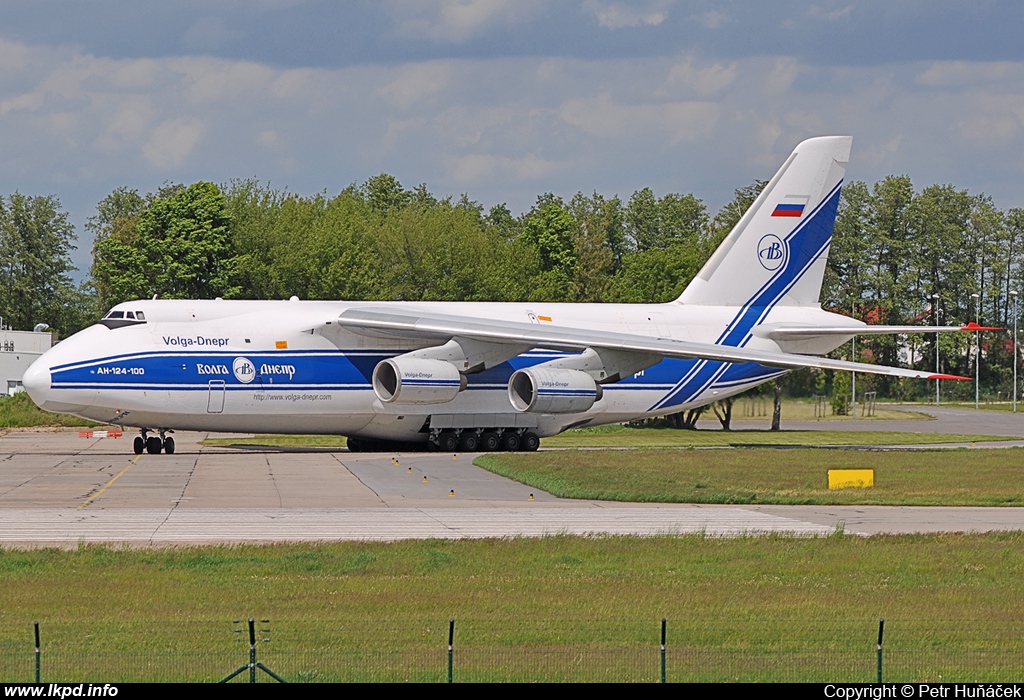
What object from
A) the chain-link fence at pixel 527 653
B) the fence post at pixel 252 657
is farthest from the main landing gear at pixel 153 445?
the fence post at pixel 252 657

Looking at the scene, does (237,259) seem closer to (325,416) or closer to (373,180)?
(325,416)

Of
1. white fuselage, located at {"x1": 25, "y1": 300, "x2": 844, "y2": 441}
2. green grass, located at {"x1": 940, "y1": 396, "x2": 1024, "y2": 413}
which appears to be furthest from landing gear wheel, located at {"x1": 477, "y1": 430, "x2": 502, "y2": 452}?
green grass, located at {"x1": 940, "y1": 396, "x2": 1024, "y2": 413}

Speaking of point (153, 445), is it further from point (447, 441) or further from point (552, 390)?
point (552, 390)

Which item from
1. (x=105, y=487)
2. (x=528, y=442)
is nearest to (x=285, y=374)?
(x=528, y=442)

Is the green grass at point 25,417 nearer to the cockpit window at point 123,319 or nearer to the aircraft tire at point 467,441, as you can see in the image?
the cockpit window at point 123,319

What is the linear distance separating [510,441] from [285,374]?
735 cm

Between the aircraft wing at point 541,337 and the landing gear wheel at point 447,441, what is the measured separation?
11.0 ft

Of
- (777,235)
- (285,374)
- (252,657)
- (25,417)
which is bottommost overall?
(25,417)

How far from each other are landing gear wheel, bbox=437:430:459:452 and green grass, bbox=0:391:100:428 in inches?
826

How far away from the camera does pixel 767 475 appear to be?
3159cm

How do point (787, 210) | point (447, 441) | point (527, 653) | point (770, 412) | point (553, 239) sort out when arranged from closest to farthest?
point (527, 653) → point (447, 441) → point (787, 210) → point (770, 412) → point (553, 239)

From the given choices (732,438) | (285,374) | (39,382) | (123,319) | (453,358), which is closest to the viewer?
(39,382)

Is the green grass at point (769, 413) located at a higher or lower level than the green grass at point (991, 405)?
higher

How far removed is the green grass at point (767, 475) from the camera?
2722 cm
